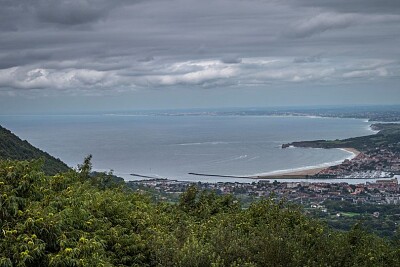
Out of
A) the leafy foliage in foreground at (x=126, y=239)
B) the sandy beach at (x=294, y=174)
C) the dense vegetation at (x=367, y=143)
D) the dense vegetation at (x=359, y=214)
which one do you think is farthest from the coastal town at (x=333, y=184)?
the leafy foliage in foreground at (x=126, y=239)

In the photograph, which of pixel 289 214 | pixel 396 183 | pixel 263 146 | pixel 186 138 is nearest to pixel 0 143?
pixel 289 214

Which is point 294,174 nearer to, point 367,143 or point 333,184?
point 333,184

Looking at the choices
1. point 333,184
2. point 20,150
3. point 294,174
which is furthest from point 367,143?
point 20,150

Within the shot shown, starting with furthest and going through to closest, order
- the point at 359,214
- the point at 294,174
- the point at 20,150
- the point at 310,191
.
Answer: the point at 294,174 → the point at 310,191 → the point at 20,150 → the point at 359,214

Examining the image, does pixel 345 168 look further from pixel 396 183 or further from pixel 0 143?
pixel 0 143

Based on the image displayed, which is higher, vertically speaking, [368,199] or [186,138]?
[186,138]

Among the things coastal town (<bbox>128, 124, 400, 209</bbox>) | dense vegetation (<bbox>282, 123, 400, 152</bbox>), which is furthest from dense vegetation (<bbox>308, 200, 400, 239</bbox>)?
dense vegetation (<bbox>282, 123, 400, 152</bbox>)

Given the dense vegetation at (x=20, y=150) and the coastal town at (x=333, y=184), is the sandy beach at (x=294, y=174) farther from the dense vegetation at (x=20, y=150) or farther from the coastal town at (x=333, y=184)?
the dense vegetation at (x=20, y=150)

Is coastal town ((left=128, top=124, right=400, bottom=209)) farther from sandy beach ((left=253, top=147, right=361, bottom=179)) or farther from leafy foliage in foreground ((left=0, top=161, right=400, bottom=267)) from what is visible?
leafy foliage in foreground ((left=0, top=161, right=400, bottom=267))
